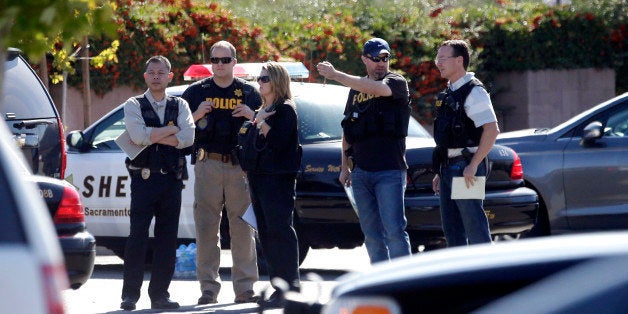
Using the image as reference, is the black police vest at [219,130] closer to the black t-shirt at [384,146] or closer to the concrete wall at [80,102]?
the black t-shirt at [384,146]

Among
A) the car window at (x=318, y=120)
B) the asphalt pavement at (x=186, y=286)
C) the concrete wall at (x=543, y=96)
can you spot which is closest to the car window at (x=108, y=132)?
the asphalt pavement at (x=186, y=286)

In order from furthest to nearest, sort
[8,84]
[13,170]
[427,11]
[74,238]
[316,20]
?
[427,11], [316,20], [8,84], [74,238], [13,170]

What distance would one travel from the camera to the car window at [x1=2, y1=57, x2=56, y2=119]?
9680 mm

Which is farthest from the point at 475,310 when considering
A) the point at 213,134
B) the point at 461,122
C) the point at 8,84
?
the point at 8,84

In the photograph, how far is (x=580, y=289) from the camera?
2916 mm

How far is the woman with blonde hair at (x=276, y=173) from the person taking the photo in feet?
27.3

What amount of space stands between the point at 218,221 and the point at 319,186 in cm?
114

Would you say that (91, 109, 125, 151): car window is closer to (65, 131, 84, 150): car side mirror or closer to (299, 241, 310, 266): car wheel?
(65, 131, 84, 150): car side mirror

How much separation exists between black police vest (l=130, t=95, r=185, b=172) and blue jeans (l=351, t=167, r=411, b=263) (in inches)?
51.2

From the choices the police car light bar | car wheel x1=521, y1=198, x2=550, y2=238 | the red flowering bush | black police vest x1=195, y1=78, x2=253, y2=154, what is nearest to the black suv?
black police vest x1=195, y1=78, x2=253, y2=154

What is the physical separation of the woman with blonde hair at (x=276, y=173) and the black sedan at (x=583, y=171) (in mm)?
3688

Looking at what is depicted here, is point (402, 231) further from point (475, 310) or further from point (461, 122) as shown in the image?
point (475, 310)

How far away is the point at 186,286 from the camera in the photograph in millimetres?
10031

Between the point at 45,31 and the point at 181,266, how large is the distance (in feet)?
18.9
